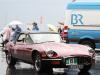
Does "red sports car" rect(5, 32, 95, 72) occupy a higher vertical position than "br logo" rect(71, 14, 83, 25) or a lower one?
lower

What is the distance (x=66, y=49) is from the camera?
538 inches

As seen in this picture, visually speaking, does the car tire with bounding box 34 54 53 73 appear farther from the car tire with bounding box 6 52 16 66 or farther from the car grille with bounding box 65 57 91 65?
the car tire with bounding box 6 52 16 66

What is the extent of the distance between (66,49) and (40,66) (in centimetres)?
91

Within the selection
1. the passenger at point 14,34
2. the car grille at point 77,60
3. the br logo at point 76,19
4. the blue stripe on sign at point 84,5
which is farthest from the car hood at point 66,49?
the blue stripe on sign at point 84,5

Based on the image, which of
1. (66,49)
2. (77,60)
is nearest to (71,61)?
(77,60)

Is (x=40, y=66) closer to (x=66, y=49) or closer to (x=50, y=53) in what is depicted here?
(x=50, y=53)

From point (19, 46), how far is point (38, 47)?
162cm

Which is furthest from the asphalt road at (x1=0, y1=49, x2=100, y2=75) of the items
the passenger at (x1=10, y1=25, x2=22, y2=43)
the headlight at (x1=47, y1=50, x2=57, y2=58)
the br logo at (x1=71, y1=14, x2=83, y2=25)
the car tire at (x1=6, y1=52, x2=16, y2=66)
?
the br logo at (x1=71, y1=14, x2=83, y2=25)

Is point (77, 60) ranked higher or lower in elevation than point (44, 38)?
lower

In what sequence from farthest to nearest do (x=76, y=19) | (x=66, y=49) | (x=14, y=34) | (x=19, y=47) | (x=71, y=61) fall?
(x=76, y=19) < (x=14, y=34) < (x=19, y=47) < (x=66, y=49) < (x=71, y=61)

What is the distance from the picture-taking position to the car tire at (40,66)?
13554 mm

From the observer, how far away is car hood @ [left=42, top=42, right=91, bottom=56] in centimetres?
1338

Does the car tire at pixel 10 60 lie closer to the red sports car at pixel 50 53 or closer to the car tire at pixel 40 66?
the red sports car at pixel 50 53

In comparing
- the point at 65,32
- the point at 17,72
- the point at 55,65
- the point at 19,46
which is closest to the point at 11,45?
the point at 19,46
